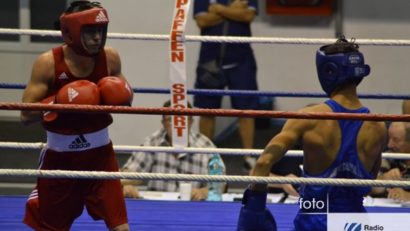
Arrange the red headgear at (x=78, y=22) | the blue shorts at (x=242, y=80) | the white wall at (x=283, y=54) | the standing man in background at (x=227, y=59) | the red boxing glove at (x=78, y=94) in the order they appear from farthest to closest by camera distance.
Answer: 1. the white wall at (x=283, y=54)
2. the blue shorts at (x=242, y=80)
3. the standing man in background at (x=227, y=59)
4. the red headgear at (x=78, y=22)
5. the red boxing glove at (x=78, y=94)

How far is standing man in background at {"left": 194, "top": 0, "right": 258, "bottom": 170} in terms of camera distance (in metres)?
5.70

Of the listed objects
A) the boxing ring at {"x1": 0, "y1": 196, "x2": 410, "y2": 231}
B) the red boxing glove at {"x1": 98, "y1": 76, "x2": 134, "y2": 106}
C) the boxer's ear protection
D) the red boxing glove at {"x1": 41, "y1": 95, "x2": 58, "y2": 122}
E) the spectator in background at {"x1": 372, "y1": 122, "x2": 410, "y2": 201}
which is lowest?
the boxing ring at {"x1": 0, "y1": 196, "x2": 410, "y2": 231}

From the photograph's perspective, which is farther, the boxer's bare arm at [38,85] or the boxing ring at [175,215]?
the boxing ring at [175,215]

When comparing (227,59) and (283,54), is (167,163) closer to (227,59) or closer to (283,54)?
(227,59)

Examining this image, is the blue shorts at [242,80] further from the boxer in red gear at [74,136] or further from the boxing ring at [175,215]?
the boxer in red gear at [74,136]

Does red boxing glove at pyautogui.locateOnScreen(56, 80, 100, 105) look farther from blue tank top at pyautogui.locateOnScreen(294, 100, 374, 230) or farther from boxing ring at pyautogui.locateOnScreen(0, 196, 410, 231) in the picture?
boxing ring at pyautogui.locateOnScreen(0, 196, 410, 231)

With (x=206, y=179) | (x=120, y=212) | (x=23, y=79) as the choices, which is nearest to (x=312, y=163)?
(x=206, y=179)

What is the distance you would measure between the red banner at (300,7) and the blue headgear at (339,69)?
13.3ft

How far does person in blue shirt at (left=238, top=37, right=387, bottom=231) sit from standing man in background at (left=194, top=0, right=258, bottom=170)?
2.83 m

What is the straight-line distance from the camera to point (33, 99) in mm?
2904

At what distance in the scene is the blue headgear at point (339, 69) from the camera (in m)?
2.73

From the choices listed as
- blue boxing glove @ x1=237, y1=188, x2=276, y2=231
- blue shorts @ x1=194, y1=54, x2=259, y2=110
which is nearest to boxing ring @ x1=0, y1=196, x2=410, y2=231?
blue boxing glove @ x1=237, y1=188, x2=276, y2=231

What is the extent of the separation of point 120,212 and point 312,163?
657mm

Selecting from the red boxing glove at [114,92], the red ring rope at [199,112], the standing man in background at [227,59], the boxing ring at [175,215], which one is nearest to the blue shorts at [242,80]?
the standing man in background at [227,59]
